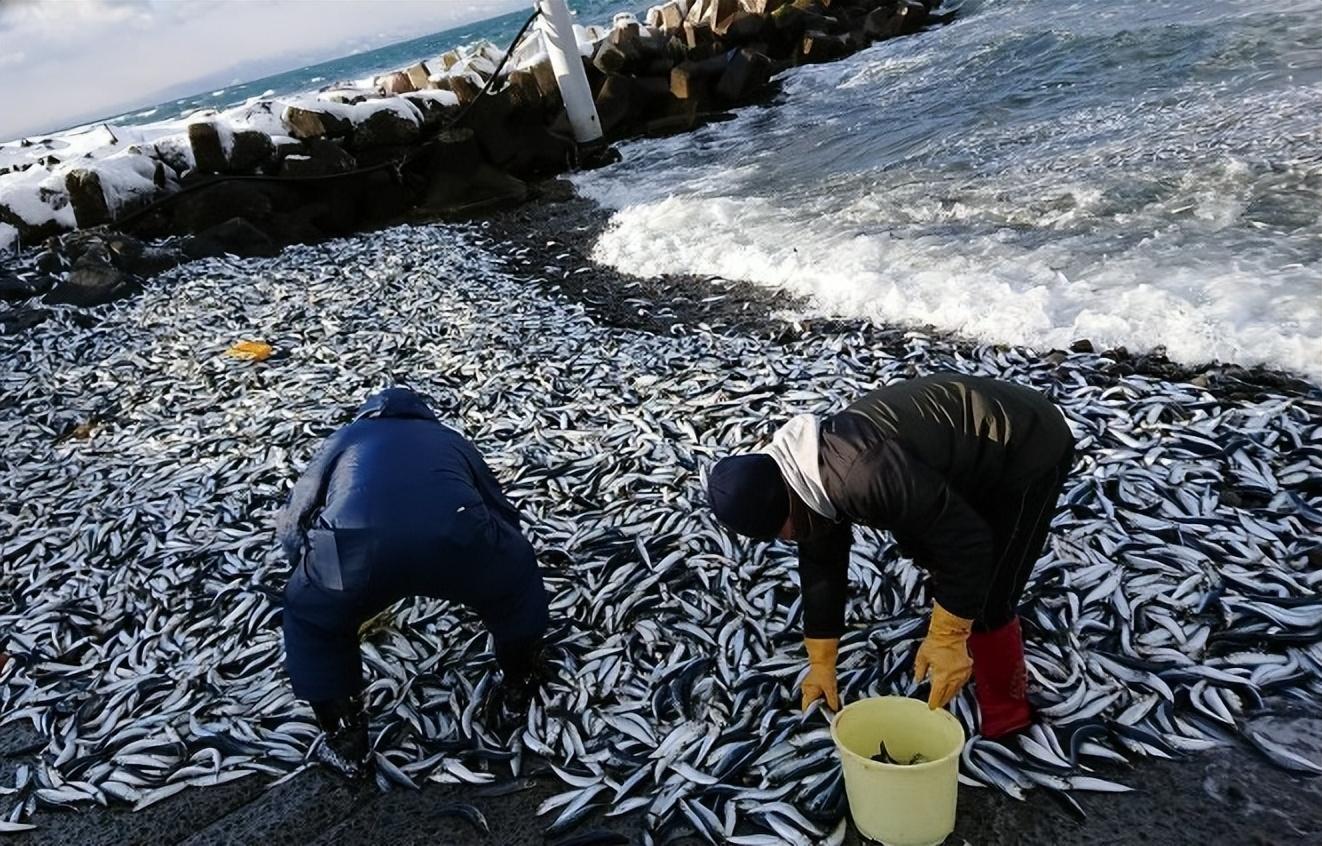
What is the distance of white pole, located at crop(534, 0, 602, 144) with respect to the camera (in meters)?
17.5

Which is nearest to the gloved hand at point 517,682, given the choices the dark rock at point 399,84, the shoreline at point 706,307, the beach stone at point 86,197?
the shoreline at point 706,307

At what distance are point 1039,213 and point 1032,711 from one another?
788 centimetres

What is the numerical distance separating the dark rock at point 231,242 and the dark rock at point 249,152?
7.71ft

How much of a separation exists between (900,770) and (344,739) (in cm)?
230

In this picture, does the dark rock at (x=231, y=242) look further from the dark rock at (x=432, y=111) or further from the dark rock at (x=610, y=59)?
the dark rock at (x=610, y=59)

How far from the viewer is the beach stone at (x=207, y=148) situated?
14727 millimetres

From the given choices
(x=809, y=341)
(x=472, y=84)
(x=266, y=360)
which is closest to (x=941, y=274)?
(x=809, y=341)

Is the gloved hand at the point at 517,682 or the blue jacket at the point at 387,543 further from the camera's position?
the gloved hand at the point at 517,682

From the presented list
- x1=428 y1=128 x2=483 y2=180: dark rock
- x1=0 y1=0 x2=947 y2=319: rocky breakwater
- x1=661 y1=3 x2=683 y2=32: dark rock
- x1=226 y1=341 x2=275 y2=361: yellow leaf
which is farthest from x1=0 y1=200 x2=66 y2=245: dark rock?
x1=661 y1=3 x2=683 y2=32: dark rock

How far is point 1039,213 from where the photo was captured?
9.77 meters

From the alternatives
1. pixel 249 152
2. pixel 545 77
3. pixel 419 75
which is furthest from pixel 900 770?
pixel 419 75

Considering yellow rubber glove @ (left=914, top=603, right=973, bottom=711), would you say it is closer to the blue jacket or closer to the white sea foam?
the blue jacket

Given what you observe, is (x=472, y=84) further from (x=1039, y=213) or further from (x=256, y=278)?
(x=1039, y=213)

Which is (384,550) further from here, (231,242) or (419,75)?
(419,75)
